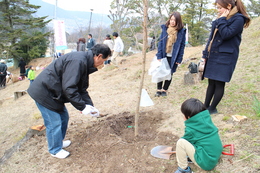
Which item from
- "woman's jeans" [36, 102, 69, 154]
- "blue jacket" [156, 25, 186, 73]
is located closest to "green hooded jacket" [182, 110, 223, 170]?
"woman's jeans" [36, 102, 69, 154]

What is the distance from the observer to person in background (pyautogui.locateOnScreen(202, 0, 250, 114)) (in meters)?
2.33

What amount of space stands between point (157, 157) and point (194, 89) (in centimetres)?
268

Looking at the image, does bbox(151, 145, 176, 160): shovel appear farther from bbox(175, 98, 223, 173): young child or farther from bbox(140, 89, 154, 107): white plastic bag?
bbox(140, 89, 154, 107): white plastic bag

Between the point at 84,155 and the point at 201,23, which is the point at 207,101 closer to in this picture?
the point at 84,155

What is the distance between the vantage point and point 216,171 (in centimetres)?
181

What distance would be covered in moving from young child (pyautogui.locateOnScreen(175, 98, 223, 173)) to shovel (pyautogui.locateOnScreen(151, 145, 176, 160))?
0.29 m

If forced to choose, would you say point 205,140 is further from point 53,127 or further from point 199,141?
point 53,127

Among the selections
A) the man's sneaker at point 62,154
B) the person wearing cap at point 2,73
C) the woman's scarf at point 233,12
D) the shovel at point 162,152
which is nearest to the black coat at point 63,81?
the man's sneaker at point 62,154

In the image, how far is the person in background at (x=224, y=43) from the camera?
7.63 ft

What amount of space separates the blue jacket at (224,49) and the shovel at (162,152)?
1135 millimetres

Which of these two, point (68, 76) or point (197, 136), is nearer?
point (197, 136)

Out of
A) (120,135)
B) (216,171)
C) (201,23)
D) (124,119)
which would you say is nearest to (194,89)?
(124,119)

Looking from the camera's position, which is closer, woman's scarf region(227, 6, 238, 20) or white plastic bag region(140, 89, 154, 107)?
woman's scarf region(227, 6, 238, 20)

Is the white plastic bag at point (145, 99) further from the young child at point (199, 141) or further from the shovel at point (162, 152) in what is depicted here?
Answer: the young child at point (199, 141)
